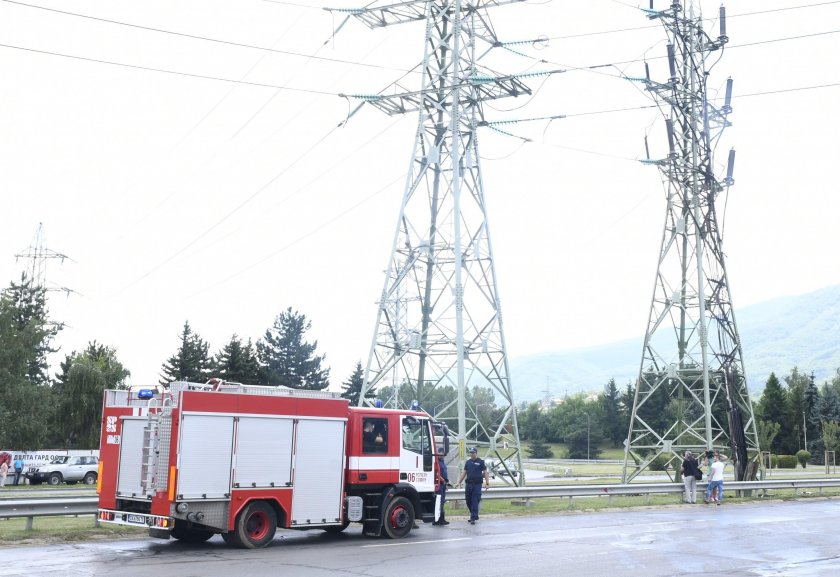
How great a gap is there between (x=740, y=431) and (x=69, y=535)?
26.6 metres

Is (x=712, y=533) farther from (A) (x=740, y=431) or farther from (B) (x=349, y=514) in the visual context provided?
(A) (x=740, y=431)

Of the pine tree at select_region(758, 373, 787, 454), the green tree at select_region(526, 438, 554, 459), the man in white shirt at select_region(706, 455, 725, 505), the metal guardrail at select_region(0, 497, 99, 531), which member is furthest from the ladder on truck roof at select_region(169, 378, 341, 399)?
the green tree at select_region(526, 438, 554, 459)

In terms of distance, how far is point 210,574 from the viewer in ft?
41.4

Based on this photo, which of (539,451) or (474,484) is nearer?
(474,484)

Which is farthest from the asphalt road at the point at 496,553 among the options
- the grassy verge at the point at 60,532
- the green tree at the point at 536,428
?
the green tree at the point at 536,428

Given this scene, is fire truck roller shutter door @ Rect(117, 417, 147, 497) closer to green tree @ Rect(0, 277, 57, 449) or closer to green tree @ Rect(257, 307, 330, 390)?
green tree @ Rect(0, 277, 57, 449)

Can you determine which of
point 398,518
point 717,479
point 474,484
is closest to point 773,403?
point 717,479

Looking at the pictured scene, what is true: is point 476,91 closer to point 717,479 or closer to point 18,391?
point 717,479

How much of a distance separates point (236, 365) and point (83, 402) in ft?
37.2

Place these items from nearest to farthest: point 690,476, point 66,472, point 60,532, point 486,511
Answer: point 60,532 < point 486,511 < point 690,476 < point 66,472

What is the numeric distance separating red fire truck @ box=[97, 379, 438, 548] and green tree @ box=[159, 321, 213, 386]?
183 feet

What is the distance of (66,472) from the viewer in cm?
4672

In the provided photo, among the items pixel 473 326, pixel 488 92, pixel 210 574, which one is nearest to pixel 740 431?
pixel 473 326

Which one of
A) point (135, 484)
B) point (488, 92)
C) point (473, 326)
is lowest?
point (135, 484)
